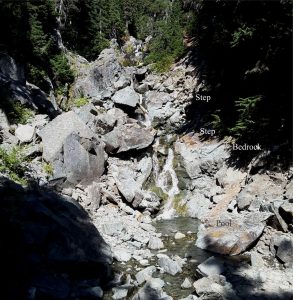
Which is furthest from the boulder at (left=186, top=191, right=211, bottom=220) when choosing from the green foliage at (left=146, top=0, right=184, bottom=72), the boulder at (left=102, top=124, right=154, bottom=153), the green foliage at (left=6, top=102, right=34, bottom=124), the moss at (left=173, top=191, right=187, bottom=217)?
the green foliage at (left=146, top=0, right=184, bottom=72)

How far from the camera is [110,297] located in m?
11.5

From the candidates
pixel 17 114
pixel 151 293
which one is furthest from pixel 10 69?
pixel 151 293

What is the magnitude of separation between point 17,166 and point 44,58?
48.9 feet

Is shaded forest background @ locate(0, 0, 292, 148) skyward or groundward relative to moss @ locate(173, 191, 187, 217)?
skyward

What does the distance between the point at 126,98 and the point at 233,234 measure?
56.6ft

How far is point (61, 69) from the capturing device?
3136cm

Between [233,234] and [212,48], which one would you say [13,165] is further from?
[212,48]

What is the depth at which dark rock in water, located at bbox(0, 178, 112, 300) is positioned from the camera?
35.7 ft

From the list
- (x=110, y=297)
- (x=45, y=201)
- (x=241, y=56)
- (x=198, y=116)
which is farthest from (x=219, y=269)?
(x=198, y=116)

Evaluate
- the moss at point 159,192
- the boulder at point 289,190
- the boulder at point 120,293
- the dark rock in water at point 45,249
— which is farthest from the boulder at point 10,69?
the boulder at point 289,190

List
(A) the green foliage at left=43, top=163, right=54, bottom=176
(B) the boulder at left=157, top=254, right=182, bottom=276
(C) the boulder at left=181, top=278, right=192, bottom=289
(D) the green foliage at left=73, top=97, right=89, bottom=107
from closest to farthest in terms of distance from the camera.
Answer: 1. (C) the boulder at left=181, top=278, right=192, bottom=289
2. (B) the boulder at left=157, top=254, right=182, bottom=276
3. (A) the green foliage at left=43, top=163, right=54, bottom=176
4. (D) the green foliage at left=73, top=97, right=89, bottom=107

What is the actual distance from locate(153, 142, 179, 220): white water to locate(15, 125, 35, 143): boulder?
8.05 meters

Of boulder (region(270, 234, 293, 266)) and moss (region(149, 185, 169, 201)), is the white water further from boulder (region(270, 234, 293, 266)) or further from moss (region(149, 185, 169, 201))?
boulder (region(270, 234, 293, 266))

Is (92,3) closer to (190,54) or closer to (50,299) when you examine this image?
(190,54)
